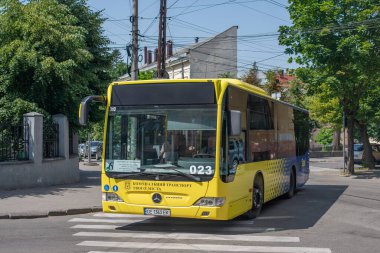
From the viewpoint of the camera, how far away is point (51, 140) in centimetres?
1903

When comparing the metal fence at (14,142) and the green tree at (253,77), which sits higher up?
the green tree at (253,77)

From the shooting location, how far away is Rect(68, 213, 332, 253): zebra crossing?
8.54 meters

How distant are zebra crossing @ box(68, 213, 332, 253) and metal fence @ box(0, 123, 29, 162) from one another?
20.4 feet

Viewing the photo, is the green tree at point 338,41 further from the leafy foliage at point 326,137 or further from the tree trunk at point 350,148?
the leafy foliage at point 326,137

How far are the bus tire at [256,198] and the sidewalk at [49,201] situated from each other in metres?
4.14

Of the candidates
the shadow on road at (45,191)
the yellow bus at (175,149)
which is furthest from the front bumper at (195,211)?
the shadow on road at (45,191)

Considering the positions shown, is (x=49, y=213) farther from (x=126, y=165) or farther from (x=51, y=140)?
(x=51, y=140)

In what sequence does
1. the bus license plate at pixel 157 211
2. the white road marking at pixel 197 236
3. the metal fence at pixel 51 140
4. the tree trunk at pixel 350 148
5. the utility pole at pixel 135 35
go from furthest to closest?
the tree trunk at pixel 350 148 → the utility pole at pixel 135 35 → the metal fence at pixel 51 140 → the bus license plate at pixel 157 211 → the white road marking at pixel 197 236

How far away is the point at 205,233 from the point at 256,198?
228 centimetres

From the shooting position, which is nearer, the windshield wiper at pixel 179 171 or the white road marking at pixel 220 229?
the windshield wiper at pixel 179 171

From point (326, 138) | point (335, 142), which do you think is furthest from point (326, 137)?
point (335, 142)

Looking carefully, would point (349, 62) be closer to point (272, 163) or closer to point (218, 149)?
point (272, 163)

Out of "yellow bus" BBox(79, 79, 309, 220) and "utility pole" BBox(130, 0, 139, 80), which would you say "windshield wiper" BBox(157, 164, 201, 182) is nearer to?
"yellow bus" BBox(79, 79, 309, 220)

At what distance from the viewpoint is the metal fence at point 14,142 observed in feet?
56.1
